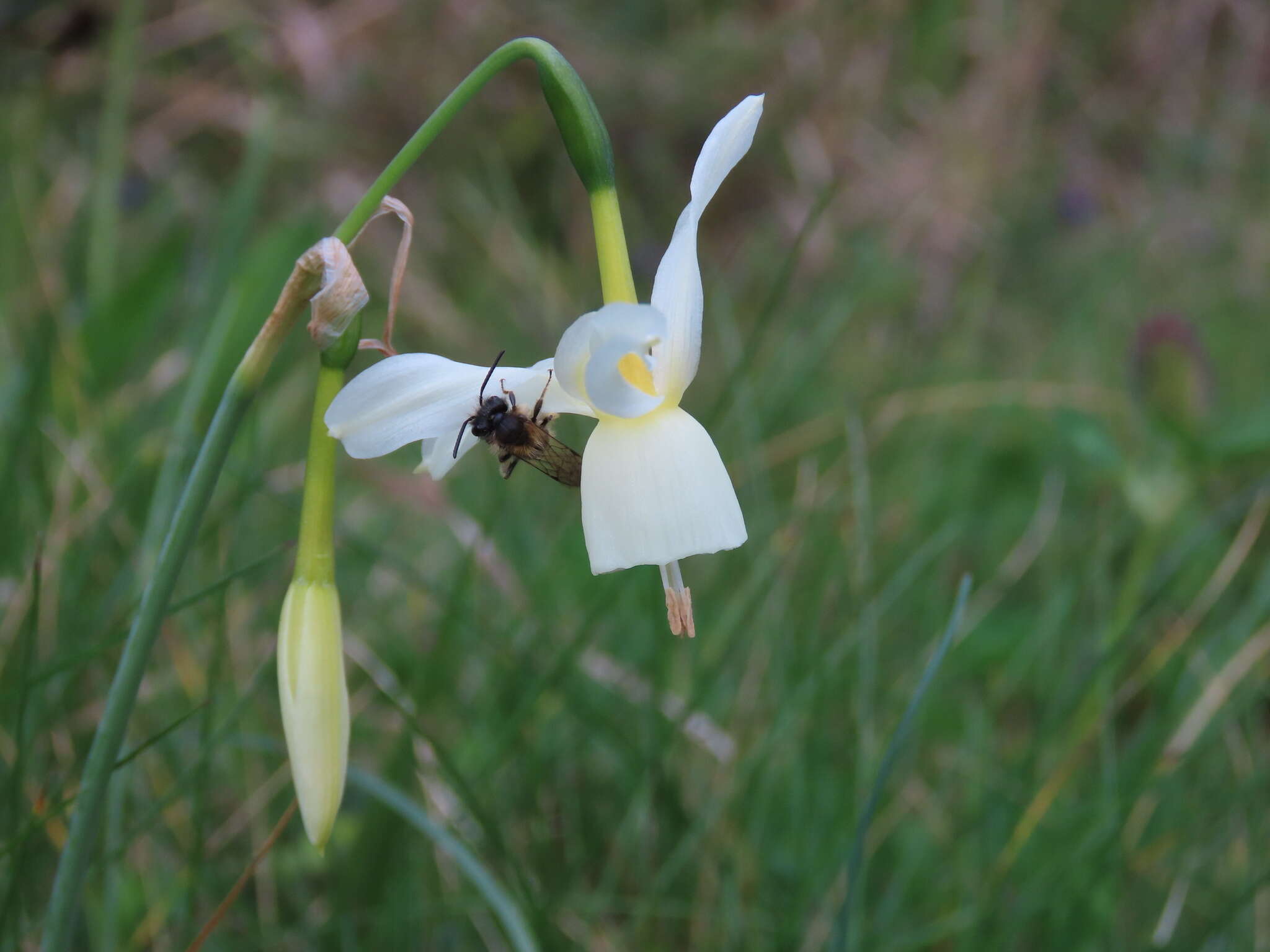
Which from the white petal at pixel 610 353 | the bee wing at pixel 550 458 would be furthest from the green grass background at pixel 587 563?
the white petal at pixel 610 353

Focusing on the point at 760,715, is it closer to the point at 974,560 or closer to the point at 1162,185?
the point at 974,560

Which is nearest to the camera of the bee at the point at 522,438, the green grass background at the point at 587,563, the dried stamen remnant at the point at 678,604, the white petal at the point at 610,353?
the white petal at the point at 610,353

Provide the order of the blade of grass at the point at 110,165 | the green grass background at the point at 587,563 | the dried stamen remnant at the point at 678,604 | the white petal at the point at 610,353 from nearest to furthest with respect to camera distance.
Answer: the white petal at the point at 610,353
the dried stamen remnant at the point at 678,604
the green grass background at the point at 587,563
the blade of grass at the point at 110,165

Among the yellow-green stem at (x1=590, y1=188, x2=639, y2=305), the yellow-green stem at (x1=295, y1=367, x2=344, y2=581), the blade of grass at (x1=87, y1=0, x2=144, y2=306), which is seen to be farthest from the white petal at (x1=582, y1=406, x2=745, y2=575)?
the blade of grass at (x1=87, y1=0, x2=144, y2=306)

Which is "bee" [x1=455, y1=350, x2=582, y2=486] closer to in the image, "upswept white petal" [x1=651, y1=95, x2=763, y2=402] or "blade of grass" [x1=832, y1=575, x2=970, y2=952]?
"upswept white petal" [x1=651, y1=95, x2=763, y2=402]

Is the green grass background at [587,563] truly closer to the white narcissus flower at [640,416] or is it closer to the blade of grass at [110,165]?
the blade of grass at [110,165]
